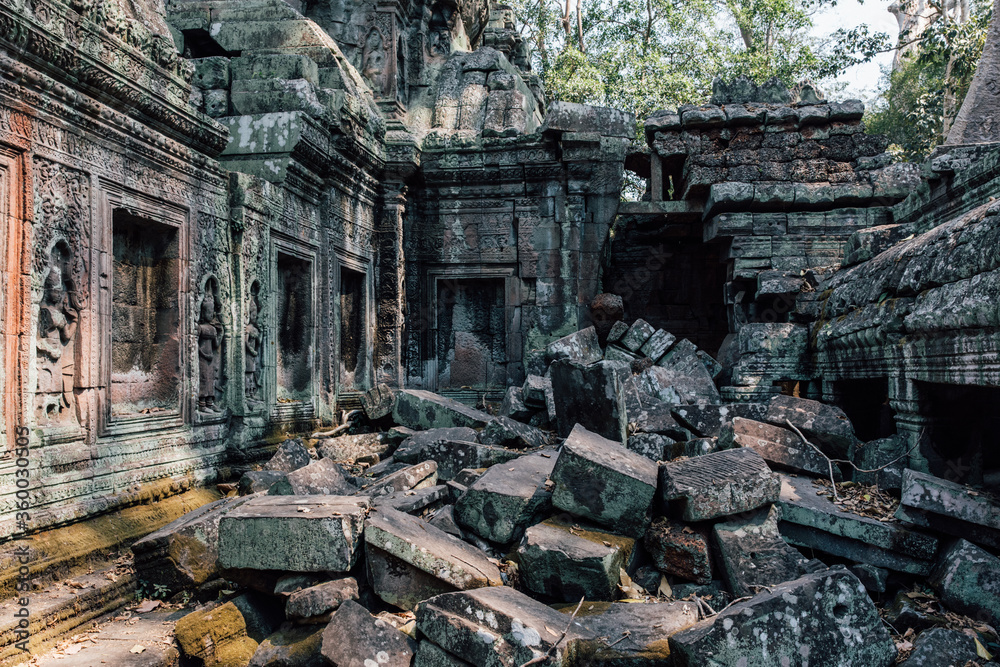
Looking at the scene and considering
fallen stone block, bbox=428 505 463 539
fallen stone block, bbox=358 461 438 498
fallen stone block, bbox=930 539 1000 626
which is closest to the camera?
fallen stone block, bbox=930 539 1000 626

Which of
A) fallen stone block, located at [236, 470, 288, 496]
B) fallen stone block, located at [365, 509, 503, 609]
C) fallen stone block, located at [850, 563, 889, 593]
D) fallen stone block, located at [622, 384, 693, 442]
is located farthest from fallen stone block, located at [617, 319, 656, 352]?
fallen stone block, located at [365, 509, 503, 609]

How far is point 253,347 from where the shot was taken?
5.89 metres

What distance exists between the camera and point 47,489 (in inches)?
147

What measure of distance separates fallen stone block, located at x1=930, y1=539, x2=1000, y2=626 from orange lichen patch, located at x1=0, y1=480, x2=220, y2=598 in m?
4.36

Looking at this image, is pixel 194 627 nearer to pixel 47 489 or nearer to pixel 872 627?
pixel 47 489

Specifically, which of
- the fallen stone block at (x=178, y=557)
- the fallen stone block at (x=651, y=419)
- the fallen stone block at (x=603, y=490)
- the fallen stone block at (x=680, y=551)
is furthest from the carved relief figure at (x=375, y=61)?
the fallen stone block at (x=680, y=551)

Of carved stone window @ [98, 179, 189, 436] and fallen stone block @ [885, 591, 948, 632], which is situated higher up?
carved stone window @ [98, 179, 189, 436]

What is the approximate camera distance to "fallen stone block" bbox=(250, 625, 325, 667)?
2945 millimetres

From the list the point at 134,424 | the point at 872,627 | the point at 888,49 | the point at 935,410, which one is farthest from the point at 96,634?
the point at 888,49

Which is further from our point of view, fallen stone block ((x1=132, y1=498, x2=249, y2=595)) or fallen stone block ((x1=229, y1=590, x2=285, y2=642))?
fallen stone block ((x1=132, y1=498, x2=249, y2=595))

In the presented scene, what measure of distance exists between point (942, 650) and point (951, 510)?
3.11 ft

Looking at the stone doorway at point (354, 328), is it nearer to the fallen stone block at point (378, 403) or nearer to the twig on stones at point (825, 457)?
the fallen stone block at point (378, 403)

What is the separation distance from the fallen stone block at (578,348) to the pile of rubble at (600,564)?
321 centimetres

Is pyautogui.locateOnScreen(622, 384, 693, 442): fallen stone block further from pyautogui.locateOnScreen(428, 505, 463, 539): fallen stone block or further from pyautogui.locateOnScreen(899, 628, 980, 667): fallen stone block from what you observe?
pyautogui.locateOnScreen(899, 628, 980, 667): fallen stone block
